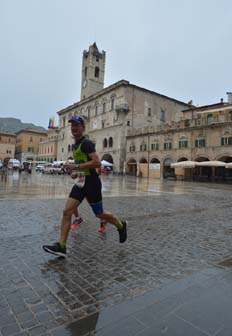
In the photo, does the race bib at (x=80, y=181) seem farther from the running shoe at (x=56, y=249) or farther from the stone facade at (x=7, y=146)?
the stone facade at (x=7, y=146)

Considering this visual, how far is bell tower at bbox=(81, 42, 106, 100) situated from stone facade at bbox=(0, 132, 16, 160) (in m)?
36.6

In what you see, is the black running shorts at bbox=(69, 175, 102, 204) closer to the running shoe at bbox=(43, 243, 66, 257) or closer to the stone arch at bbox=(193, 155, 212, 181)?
the running shoe at bbox=(43, 243, 66, 257)

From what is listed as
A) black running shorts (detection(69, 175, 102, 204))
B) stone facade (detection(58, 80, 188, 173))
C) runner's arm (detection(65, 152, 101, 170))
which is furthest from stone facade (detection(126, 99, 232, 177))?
runner's arm (detection(65, 152, 101, 170))

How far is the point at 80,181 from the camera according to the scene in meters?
3.46

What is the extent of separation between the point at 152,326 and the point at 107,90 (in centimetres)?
4861

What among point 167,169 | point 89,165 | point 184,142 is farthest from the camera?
point 167,169

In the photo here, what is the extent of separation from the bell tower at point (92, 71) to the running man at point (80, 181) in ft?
190

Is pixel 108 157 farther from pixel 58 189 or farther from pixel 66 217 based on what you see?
pixel 66 217

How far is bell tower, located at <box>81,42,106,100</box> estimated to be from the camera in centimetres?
5753

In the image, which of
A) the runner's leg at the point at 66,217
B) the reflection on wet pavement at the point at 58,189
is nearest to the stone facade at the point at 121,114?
the reflection on wet pavement at the point at 58,189

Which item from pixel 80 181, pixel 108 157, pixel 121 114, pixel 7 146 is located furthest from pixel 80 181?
pixel 7 146

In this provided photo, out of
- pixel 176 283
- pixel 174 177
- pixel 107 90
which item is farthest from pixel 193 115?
pixel 176 283

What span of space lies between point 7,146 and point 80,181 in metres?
86.1

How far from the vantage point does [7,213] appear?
623 centimetres
